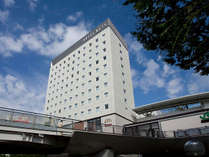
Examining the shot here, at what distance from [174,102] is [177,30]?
26.5 meters

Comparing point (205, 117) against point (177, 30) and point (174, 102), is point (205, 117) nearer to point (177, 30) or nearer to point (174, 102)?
point (174, 102)

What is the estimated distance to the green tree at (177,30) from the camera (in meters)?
8.47

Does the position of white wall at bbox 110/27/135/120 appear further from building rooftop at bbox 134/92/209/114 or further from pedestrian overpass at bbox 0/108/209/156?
pedestrian overpass at bbox 0/108/209/156

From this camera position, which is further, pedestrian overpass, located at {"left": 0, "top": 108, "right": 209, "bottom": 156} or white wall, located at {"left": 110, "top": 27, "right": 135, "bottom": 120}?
white wall, located at {"left": 110, "top": 27, "right": 135, "bottom": 120}

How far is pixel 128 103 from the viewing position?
35.0 metres

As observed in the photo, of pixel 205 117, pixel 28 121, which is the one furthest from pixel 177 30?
pixel 205 117

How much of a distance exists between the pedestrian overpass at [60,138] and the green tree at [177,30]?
925cm

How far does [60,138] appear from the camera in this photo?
15102 mm

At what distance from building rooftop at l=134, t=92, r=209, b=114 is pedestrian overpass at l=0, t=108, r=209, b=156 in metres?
12.3

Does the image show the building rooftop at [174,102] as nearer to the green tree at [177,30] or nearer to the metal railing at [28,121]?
the green tree at [177,30]

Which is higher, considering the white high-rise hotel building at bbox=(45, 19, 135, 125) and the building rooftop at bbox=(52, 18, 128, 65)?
the building rooftop at bbox=(52, 18, 128, 65)

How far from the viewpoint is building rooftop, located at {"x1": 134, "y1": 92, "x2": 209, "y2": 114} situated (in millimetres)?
29516

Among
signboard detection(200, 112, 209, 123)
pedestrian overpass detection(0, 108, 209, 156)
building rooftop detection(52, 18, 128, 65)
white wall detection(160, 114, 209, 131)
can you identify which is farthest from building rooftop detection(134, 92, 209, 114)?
building rooftop detection(52, 18, 128, 65)

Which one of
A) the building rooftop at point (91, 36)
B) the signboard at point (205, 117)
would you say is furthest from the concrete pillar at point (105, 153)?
the building rooftop at point (91, 36)
